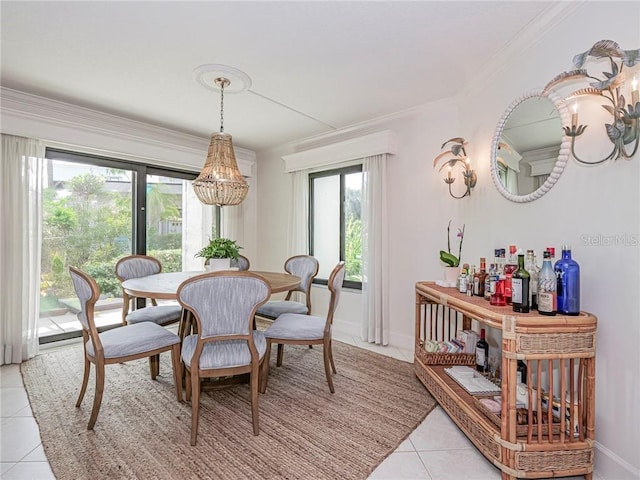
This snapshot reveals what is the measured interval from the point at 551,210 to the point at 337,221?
8.29 ft

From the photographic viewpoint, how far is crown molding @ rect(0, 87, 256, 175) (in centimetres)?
286

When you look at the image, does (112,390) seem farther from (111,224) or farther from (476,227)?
(476,227)

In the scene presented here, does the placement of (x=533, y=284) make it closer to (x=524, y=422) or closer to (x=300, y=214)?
(x=524, y=422)

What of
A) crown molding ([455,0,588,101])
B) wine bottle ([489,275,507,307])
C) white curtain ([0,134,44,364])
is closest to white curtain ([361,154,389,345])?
crown molding ([455,0,588,101])

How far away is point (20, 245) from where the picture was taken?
114 inches

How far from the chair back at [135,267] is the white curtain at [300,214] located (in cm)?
174

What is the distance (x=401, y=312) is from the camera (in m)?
3.37

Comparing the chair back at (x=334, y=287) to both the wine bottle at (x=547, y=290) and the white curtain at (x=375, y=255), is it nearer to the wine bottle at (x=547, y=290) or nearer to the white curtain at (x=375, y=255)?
the white curtain at (x=375, y=255)

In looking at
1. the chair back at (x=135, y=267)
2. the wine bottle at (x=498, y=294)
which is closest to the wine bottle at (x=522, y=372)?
the wine bottle at (x=498, y=294)

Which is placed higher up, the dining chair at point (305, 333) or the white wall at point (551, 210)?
the white wall at point (551, 210)

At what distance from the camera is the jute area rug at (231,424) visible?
1597 mm

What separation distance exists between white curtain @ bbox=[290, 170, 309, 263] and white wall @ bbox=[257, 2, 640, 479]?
4.07 feet

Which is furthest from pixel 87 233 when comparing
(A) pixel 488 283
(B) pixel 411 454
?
(A) pixel 488 283

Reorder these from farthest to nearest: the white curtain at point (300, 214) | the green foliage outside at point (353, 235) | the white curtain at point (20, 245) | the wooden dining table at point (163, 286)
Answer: the white curtain at point (300, 214)
the green foliage outside at point (353, 235)
the white curtain at point (20, 245)
the wooden dining table at point (163, 286)
